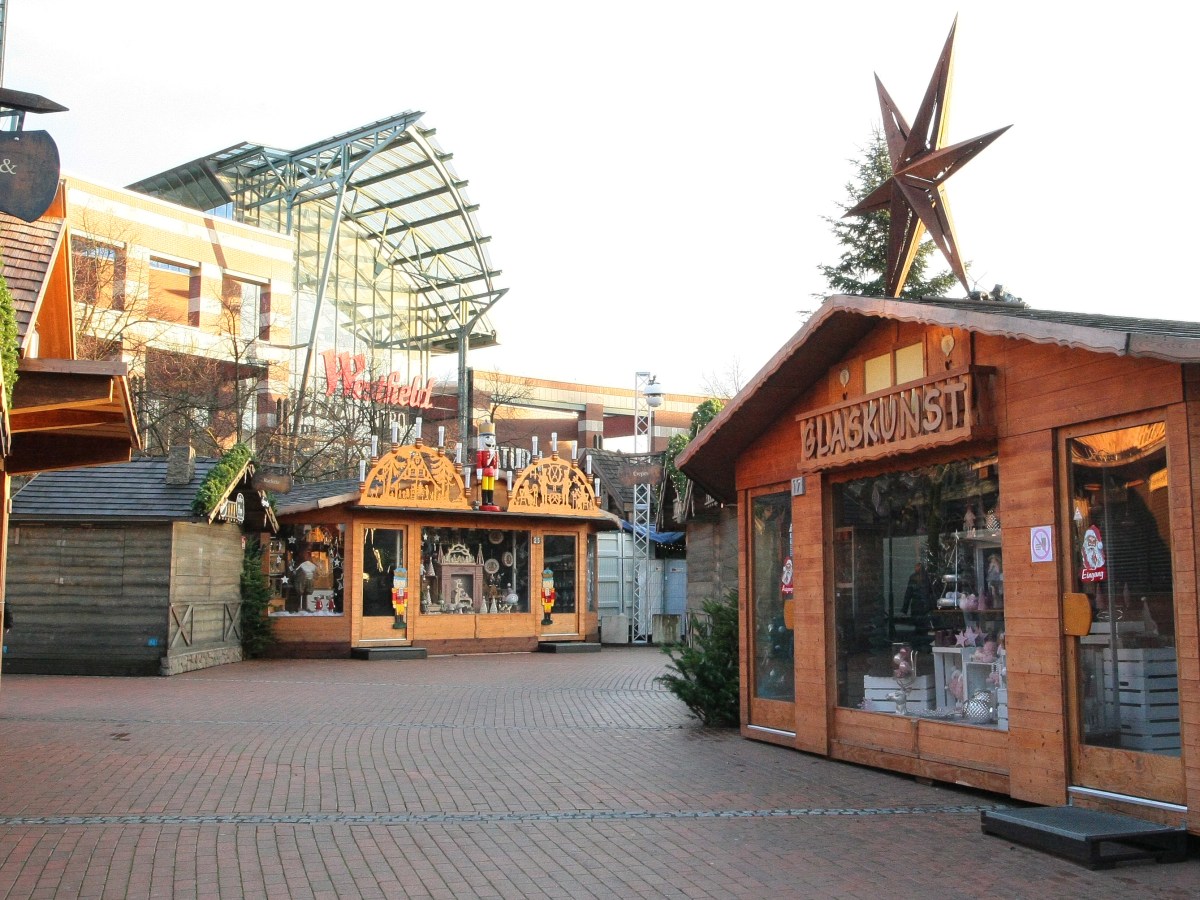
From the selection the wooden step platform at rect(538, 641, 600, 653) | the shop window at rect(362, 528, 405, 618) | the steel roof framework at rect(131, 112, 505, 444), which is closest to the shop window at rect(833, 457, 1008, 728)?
the shop window at rect(362, 528, 405, 618)

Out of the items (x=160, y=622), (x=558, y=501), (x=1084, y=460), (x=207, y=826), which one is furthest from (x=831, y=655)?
(x=558, y=501)

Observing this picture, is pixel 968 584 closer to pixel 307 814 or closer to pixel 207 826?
pixel 307 814

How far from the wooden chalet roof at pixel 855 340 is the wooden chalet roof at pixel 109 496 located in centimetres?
1011

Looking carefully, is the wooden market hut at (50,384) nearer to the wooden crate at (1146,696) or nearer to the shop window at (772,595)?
the shop window at (772,595)

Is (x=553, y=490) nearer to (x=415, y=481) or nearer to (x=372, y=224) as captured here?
(x=415, y=481)

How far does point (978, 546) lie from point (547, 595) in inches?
705

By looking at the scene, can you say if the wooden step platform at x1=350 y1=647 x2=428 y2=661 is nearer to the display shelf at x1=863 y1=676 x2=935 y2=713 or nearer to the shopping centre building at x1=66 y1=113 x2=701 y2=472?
the shopping centre building at x1=66 y1=113 x2=701 y2=472

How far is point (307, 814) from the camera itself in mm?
8195

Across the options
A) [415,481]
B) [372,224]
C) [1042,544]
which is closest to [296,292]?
[372,224]

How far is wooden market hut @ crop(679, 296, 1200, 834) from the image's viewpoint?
734 centimetres

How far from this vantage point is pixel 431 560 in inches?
976

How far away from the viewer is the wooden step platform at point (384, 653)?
2322cm

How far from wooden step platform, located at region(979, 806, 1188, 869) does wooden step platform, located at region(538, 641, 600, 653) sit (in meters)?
19.0

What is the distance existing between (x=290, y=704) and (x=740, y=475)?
653 centimetres
